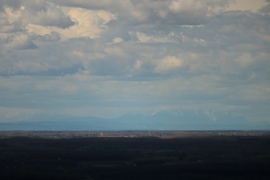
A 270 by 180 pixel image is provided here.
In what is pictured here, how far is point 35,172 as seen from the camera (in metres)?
91.9

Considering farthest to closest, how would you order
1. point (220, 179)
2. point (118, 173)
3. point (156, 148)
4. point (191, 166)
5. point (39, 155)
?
point (156, 148), point (39, 155), point (191, 166), point (118, 173), point (220, 179)

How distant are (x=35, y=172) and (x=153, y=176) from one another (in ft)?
55.8

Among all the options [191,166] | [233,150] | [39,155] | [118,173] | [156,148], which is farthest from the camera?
[156,148]

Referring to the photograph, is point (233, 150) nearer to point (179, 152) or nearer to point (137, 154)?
point (179, 152)

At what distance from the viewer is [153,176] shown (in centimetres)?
8738

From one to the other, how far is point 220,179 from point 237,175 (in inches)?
199

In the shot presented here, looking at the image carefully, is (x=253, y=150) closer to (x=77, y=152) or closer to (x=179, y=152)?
Result: (x=179, y=152)

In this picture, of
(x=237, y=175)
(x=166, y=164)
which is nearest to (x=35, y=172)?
(x=166, y=164)

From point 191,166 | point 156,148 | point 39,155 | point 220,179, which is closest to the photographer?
point 220,179

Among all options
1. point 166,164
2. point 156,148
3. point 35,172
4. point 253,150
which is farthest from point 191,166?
point 156,148

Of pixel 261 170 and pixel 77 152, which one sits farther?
pixel 77 152

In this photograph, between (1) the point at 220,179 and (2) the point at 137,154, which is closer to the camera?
(1) the point at 220,179

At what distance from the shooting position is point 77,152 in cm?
12875

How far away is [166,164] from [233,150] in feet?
102
